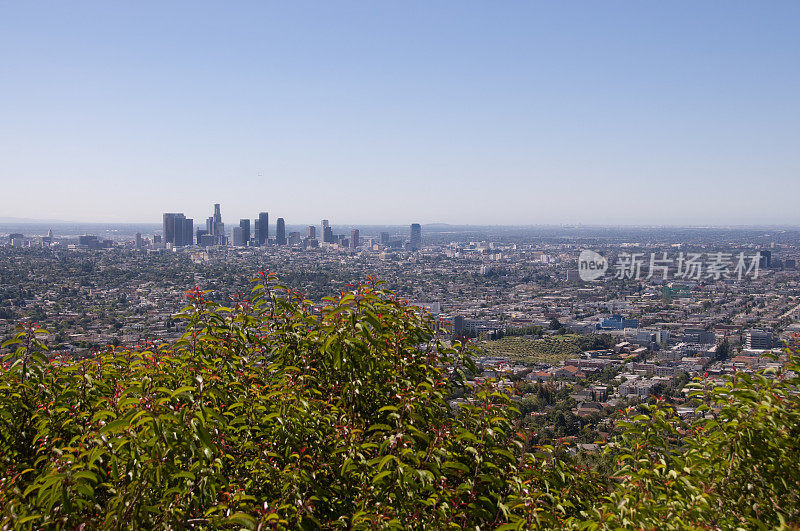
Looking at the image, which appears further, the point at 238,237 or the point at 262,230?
the point at 262,230

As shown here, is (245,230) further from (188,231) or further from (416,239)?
(416,239)

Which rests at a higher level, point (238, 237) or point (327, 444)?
point (327, 444)

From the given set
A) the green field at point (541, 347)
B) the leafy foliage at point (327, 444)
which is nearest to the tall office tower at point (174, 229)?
the green field at point (541, 347)

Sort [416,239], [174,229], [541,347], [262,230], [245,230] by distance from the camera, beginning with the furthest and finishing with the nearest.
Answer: [416,239] < [262,230] < [245,230] < [174,229] < [541,347]

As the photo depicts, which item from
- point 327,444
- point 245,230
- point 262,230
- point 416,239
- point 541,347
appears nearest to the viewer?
point 327,444

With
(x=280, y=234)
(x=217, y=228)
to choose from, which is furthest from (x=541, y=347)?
(x=217, y=228)

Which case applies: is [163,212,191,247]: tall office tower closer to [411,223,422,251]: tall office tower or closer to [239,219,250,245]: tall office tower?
[239,219,250,245]: tall office tower

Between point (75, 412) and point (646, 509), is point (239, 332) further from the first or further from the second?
point (646, 509)
